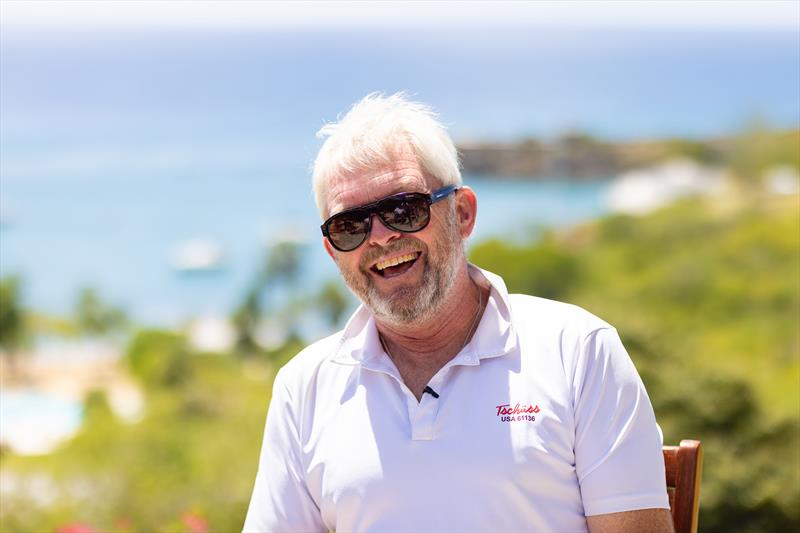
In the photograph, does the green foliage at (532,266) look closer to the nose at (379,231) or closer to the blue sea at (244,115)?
the blue sea at (244,115)

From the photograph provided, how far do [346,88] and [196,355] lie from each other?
2626cm

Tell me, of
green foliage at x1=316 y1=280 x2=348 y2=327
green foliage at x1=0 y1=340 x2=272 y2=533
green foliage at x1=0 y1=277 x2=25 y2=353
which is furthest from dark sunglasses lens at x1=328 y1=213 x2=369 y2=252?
green foliage at x1=0 y1=277 x2=25 y2=353

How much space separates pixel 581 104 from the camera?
49062mm

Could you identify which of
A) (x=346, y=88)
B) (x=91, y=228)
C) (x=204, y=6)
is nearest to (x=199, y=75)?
(x=204, y=6)

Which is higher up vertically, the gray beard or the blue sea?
the blue sea

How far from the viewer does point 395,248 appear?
5.38 ft

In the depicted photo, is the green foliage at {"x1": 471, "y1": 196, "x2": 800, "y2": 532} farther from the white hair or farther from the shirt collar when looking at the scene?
the white hair

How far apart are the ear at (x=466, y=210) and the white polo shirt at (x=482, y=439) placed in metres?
0.13

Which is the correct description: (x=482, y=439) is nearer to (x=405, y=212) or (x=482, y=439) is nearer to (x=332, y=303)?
(x=405, y=212)

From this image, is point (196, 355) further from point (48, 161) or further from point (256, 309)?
point (48, 161)

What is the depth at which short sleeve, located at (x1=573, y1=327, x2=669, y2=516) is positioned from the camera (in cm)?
145

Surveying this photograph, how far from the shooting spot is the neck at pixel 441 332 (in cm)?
167

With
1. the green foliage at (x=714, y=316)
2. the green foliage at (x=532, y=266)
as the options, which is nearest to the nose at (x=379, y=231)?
the green foliage at (x=714, y=316)

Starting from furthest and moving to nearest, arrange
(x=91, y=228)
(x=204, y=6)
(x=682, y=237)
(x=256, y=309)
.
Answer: (x=204, y=6) → (x=91, y=228) → (x=256, y=309) → (x=682, y=237)
